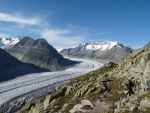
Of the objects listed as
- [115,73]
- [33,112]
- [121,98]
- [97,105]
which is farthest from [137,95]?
[33,112]

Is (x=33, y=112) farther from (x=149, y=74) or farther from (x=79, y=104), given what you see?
(x=149, y=74)

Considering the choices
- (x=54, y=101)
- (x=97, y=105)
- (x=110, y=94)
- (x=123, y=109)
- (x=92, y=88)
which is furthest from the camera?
(x=54, y=101)

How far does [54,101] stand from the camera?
260 ft

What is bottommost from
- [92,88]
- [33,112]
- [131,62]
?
[33,112]

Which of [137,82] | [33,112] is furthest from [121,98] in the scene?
[33,112]

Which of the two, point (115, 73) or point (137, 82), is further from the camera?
point (115, 73)

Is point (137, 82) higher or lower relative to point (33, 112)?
higher

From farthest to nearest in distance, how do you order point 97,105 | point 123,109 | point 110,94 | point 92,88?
1. point 92,88
2. point 110,94
3. point 97,105
4. point 123,109

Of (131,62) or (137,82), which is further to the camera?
(131,62)

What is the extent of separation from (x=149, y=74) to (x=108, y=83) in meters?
9.24

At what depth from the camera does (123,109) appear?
193ft

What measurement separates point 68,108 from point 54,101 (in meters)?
13.2

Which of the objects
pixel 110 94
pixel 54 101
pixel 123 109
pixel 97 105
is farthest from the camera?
pixel 54 101

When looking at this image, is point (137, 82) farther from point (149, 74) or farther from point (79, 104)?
point (79, 104)
